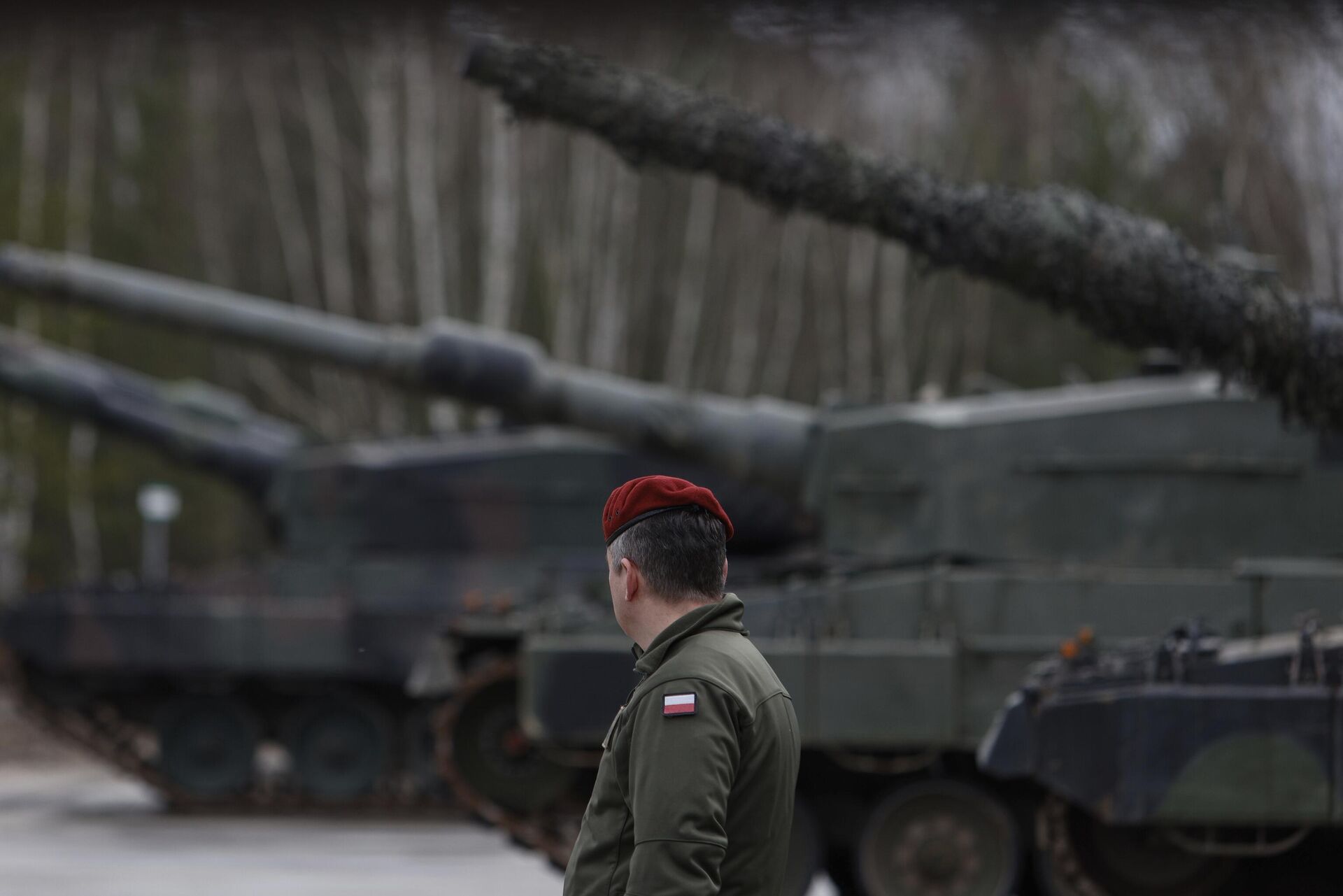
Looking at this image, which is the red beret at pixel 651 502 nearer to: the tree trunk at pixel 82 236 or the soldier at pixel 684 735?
the soldier at pixel 684 735

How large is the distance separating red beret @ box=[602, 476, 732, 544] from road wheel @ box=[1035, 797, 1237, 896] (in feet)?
16.6

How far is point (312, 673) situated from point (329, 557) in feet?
2.84

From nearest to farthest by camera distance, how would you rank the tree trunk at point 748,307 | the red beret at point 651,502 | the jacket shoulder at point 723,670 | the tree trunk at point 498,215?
1. the jacket shoulder at point 723,670
2. the red beret at point 651,502
3. the tree trunk at point 498,215
4. the tree trunk at point 748,307

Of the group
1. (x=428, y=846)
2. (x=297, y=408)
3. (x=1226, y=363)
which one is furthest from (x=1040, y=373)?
(x=1226, y=363)

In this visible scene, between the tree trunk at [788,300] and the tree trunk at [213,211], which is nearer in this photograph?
the tree trunk at [788,300]

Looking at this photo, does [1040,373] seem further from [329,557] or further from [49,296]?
[49,296]

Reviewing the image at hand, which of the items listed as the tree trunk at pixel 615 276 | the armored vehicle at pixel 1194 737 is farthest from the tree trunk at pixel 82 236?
the armored vehicle at pixel 1194 737

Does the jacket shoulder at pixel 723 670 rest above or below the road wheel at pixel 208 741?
above

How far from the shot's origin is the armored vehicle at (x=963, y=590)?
8.19 meters

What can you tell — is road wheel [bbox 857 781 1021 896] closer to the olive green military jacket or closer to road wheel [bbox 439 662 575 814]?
road wheel [bbox 439 662 575 814]

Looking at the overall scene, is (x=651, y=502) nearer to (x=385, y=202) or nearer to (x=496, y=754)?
(x=496, y=754)

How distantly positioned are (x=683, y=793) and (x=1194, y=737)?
440 centimetres

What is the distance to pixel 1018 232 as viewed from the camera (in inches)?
261

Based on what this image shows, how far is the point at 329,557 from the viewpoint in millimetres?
13477
